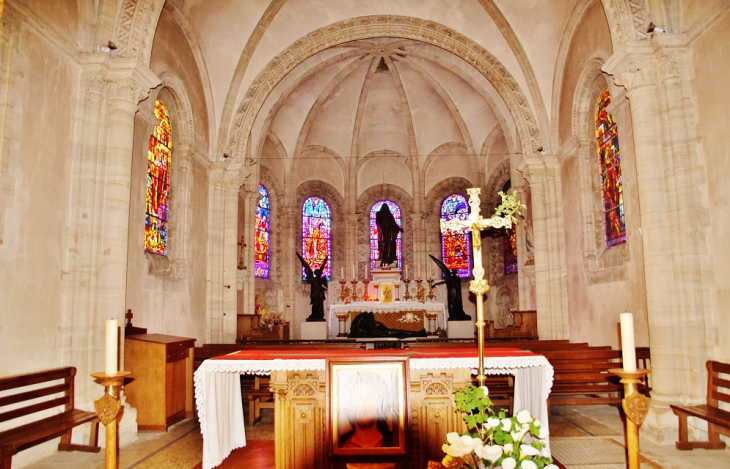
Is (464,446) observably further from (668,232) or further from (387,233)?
(387,233)

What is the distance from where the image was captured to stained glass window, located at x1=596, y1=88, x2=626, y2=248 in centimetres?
1066

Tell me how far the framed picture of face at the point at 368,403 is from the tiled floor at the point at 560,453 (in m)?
1.62

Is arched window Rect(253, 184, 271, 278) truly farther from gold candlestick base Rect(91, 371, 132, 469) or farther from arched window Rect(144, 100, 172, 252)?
gold candlestick base Rect(91, 371, 132, 469)

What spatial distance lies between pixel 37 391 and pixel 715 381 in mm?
7773

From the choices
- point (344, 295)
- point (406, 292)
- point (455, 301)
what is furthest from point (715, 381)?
point (344, 295)

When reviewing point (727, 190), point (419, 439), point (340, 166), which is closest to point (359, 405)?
point (419, 439)

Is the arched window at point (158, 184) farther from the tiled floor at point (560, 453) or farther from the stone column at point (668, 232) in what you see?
the stone column at point (668, 232)

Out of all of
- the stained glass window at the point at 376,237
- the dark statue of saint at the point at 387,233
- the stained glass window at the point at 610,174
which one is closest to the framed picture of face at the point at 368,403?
the stained glass window at the point at 610,174

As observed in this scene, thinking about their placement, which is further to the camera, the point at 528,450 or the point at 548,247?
the point at 548,247

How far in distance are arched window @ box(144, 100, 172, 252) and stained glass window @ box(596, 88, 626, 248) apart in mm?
8921

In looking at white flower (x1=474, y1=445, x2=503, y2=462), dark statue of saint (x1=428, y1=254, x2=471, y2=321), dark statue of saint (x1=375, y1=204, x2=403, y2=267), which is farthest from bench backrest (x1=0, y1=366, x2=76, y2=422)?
dark statue of saint (x1=375, y1=204, x2=403, y2=267)

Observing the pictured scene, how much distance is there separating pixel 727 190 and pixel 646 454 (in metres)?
3.41

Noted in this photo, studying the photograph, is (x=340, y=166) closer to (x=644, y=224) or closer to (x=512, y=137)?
(x=512, y=137)

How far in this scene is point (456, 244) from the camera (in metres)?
23.4
